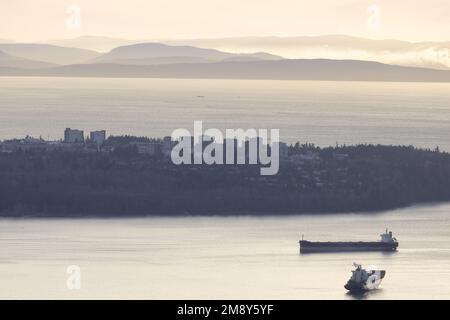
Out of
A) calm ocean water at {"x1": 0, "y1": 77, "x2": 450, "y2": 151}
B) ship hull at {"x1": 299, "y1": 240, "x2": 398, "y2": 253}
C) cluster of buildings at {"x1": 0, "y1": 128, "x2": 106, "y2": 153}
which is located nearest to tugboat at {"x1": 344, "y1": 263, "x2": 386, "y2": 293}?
ship hull at {"x1": 299, "y1": 240, "x2": 398, "y2": 253}

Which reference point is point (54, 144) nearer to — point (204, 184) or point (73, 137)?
point (73, 137)

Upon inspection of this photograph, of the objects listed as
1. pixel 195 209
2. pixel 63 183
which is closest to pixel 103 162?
pixel 63 183

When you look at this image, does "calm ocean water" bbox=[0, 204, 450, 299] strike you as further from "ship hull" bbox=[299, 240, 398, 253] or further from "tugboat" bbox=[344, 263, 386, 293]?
"ship hull" bbox=[299, 240, 398, 253]

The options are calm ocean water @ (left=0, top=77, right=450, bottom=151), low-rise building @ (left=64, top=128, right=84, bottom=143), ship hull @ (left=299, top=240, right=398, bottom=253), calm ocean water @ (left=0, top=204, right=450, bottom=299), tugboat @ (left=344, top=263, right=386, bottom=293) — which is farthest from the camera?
calm ocean water @ (left=0, top=77, right=450, bottom=151)

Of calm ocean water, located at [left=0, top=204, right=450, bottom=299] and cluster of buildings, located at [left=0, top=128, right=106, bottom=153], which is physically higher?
cluster of buildings, located at [left=0, top=128, right=106, bottom=153]

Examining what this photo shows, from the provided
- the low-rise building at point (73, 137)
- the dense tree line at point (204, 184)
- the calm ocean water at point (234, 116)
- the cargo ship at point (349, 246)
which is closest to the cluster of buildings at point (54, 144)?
the low-rise building at point (73, 137)

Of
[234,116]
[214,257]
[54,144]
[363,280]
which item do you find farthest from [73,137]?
[234,116]

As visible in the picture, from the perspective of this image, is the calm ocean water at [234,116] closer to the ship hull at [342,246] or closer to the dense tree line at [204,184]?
the dense tree line at [204,184]
